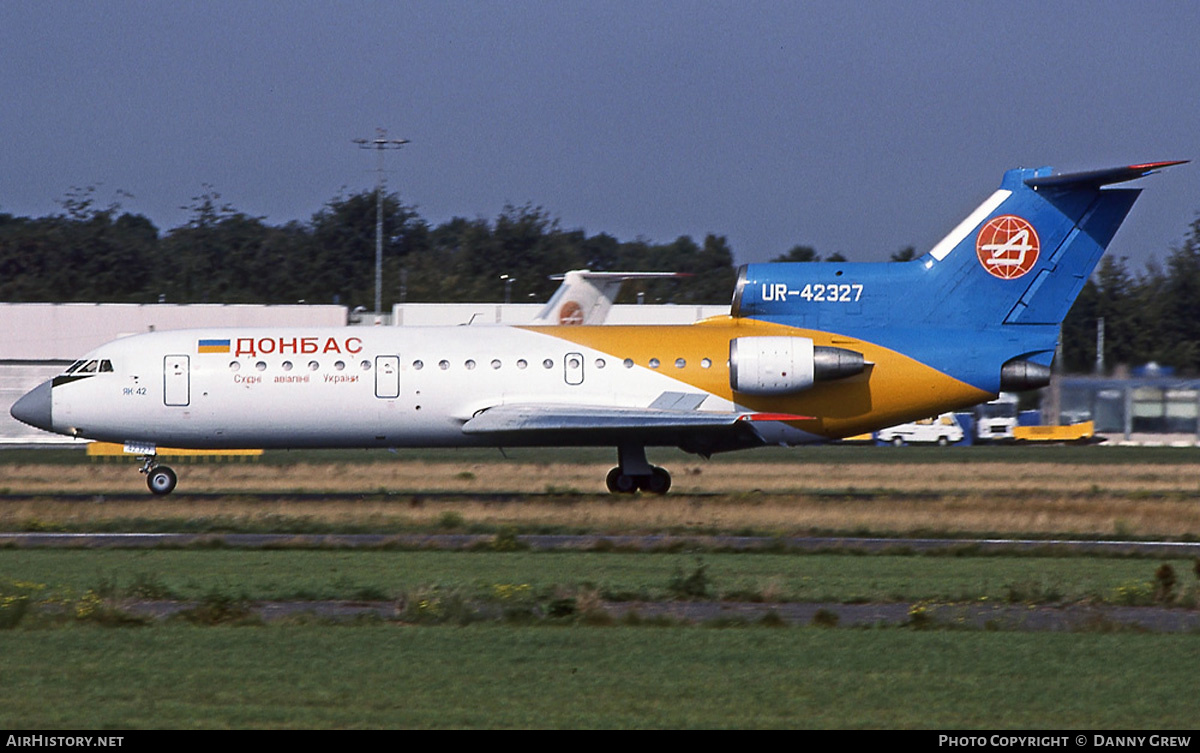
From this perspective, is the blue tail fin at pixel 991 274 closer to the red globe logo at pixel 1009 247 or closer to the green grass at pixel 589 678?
the red globe logo at pixel 1009 247

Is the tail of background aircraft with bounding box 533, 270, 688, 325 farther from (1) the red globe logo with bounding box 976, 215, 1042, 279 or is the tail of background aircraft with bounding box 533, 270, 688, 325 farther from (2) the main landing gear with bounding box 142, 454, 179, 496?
(2) the main landing gear with bounding box 142, 454, 179, 496

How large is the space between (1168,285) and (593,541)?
250ft

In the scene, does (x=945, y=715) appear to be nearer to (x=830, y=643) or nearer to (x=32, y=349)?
(x=830, y=643)

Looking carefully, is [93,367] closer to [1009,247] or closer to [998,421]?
[1009,247]

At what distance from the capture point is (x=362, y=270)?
103562 mm

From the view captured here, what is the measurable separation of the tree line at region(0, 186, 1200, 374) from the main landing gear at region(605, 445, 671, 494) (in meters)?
47.2

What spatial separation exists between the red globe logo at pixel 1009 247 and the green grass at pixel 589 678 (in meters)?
16.3

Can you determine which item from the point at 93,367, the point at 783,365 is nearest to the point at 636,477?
the point at 783,365

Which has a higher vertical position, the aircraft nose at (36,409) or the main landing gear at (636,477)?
the aircraft nose at (36,409)

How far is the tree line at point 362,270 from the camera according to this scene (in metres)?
86.2

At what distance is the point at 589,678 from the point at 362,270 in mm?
94466

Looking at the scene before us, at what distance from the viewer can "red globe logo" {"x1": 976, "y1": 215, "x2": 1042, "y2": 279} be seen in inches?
1125

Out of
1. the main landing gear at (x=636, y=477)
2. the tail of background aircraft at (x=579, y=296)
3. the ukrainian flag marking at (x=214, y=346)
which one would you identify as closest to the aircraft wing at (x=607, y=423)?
the main landing gear at (x=636, y=477)
